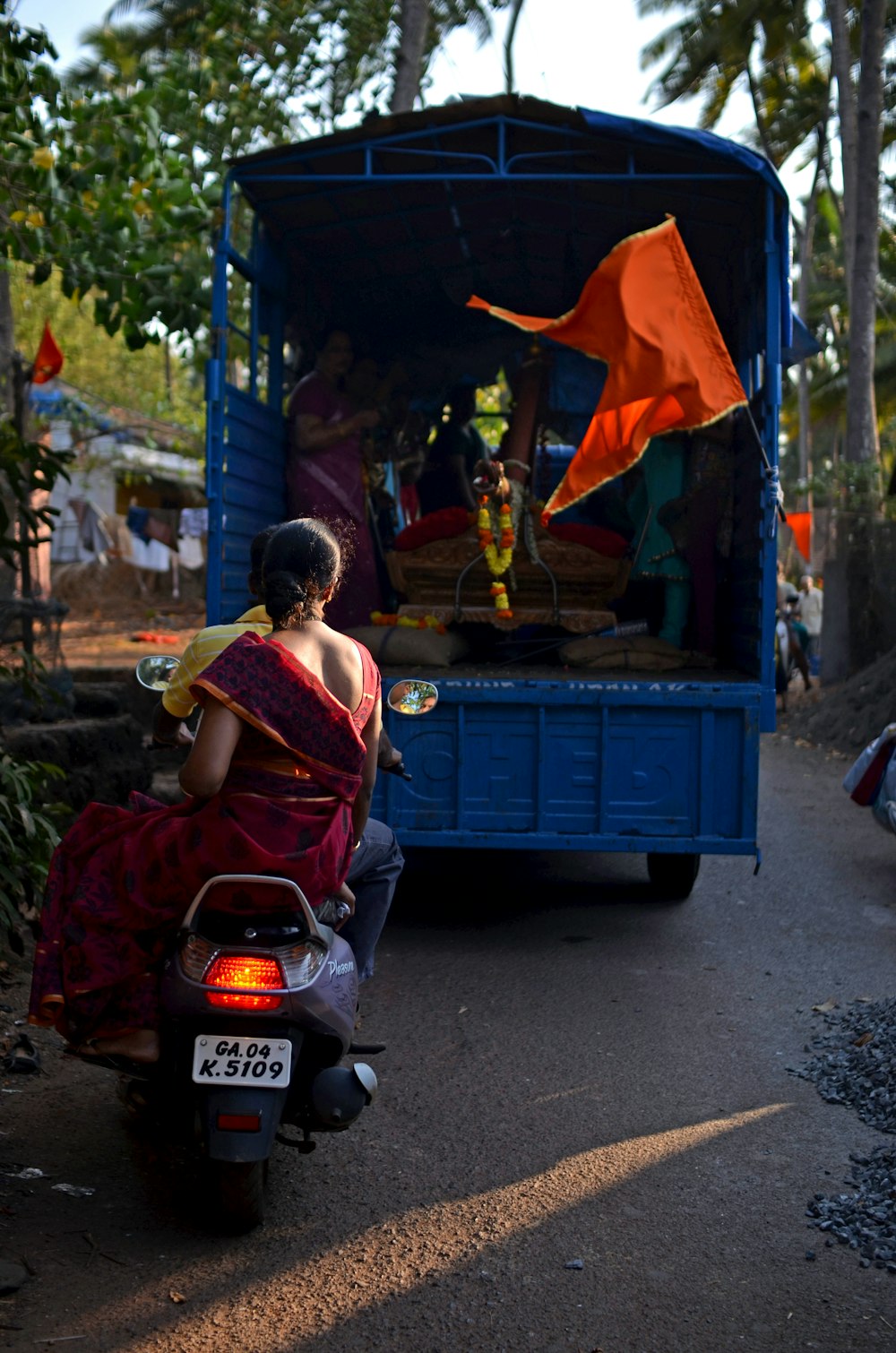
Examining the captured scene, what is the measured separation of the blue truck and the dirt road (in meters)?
0.62

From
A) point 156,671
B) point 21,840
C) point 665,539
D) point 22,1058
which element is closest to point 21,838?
point 21,840

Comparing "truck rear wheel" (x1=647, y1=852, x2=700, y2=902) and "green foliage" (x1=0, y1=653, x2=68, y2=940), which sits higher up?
"green foliage" (x1=0, y1=653, x2=68, y2=940)

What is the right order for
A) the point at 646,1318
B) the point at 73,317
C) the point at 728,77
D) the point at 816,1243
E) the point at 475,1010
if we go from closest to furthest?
1. the point at 646,1318
2. the point at 816,1243
3. the point at 475,1010
4. the point at 728,77
5. the point at 73,317

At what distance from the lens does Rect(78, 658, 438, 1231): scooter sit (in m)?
2.79

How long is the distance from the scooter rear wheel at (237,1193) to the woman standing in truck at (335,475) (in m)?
4.46

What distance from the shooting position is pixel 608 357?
229 inches

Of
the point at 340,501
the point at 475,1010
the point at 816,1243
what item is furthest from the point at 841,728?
the point at 816,1243

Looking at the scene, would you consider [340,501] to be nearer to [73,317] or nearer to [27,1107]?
[27,1107]

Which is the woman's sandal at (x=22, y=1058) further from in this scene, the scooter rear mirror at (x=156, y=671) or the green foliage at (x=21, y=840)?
the scooter rear mirror at (x=156, y=671)

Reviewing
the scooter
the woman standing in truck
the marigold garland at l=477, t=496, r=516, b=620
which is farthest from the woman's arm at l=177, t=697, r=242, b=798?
the woman standing in truck

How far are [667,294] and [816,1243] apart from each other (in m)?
4.01

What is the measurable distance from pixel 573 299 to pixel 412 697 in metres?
5.25

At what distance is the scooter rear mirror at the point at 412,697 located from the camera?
3.50m

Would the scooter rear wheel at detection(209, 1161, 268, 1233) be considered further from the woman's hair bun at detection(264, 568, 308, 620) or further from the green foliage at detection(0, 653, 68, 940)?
the green foliage at detection(0, 653, 68, 940)
